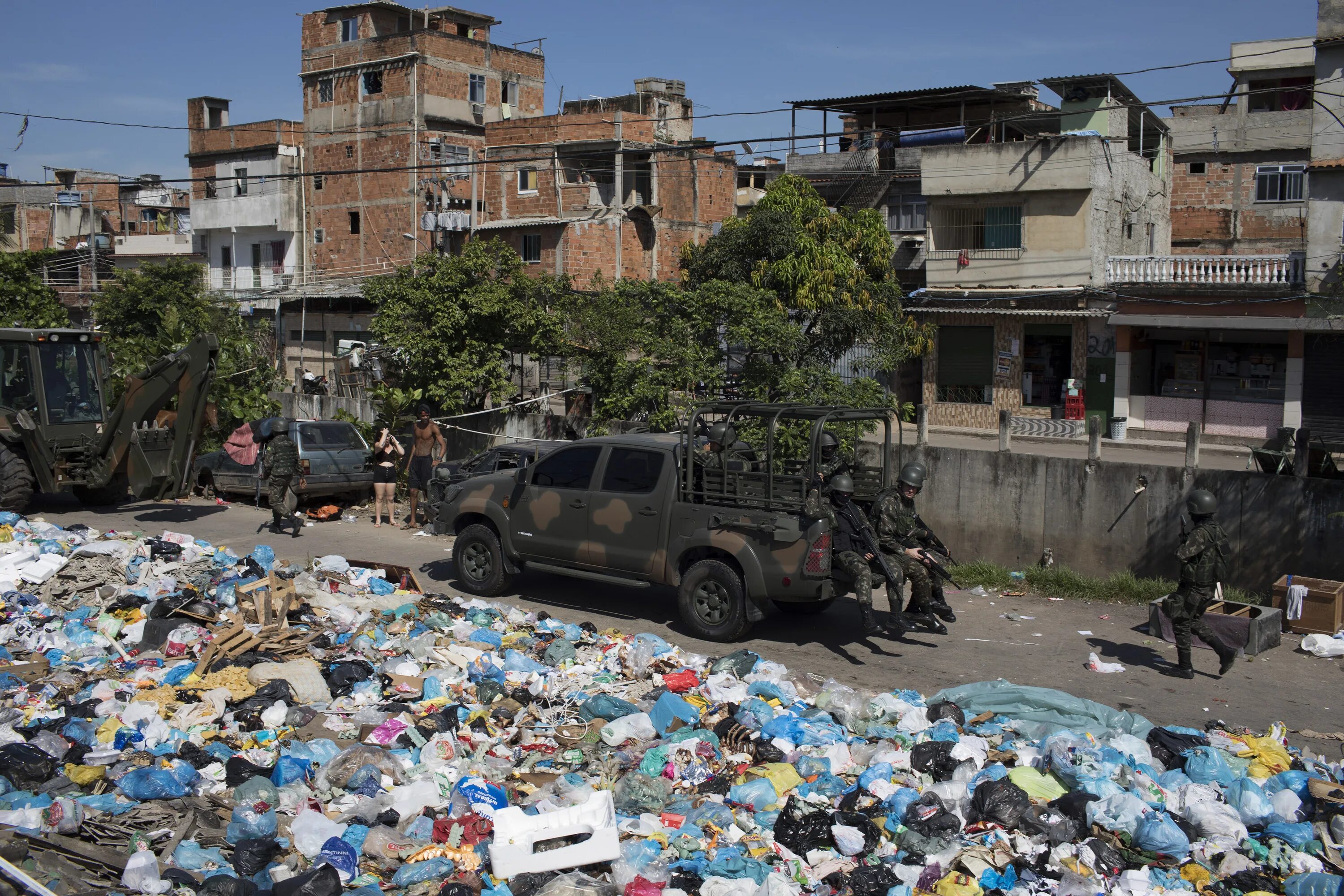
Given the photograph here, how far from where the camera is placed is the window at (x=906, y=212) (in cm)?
3306

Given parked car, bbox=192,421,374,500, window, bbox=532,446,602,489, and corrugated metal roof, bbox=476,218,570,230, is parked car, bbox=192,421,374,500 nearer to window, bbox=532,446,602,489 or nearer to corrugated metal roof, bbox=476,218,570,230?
window, bbox=532,446,602,489

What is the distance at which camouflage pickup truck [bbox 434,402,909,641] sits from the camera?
32.6 feet

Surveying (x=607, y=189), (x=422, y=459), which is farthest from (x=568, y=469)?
(x=607, y=189)

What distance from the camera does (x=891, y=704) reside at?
819 centimetres

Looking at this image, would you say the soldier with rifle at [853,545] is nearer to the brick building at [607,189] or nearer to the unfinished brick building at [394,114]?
the brick building at [607,189]

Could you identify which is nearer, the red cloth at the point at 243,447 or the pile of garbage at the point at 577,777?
the pile of garbage at the point at 577,777

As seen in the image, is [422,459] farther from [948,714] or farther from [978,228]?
[978,228]

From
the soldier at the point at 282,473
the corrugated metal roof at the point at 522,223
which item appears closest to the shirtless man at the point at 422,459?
the soldier at the point at 282,473

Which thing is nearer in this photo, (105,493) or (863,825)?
(863,825)

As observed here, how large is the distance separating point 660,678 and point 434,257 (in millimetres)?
12848

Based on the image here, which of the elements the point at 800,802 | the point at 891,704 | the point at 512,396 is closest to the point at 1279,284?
the point at 512,396

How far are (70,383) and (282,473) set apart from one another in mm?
3838

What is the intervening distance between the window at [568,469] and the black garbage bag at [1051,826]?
5910 mm

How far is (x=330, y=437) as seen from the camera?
1780 centimetres
